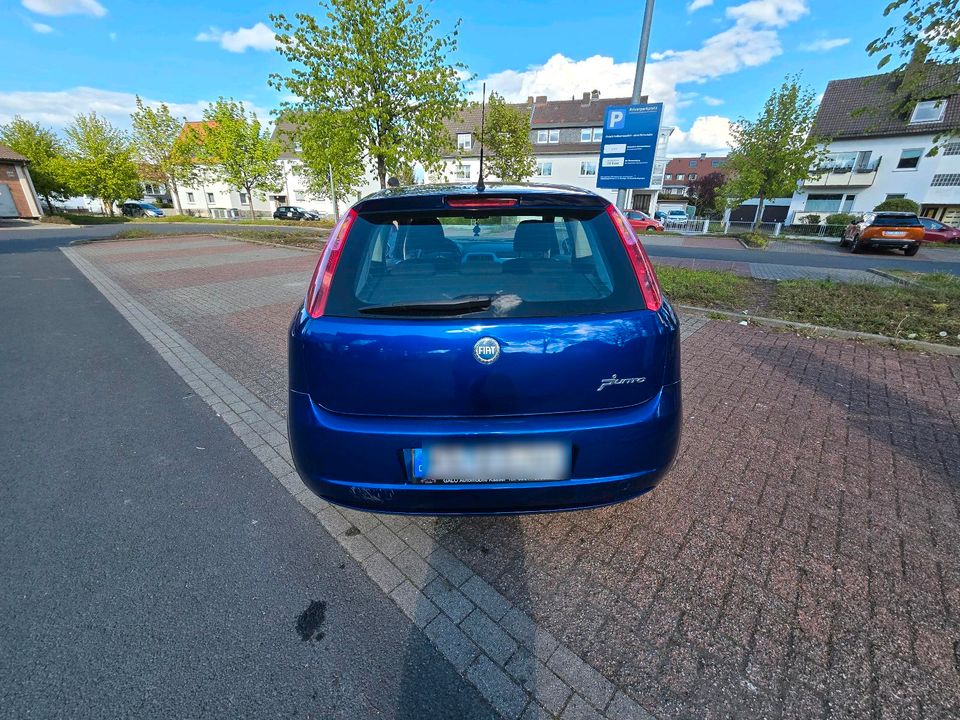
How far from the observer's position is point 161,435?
11.1ft

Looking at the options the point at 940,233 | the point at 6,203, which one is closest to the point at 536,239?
the point at 940,233

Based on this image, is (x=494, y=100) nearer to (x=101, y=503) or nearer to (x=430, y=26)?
(x=430, y=26)

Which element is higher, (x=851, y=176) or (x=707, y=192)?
(x=851, y=176)

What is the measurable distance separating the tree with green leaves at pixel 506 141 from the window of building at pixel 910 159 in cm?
2613

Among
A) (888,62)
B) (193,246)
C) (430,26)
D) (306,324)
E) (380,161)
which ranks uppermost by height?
(430,26)

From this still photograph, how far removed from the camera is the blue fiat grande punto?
1.70 metres

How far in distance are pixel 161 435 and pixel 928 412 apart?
20.9 ft

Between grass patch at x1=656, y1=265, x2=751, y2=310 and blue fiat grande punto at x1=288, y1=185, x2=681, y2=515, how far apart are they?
5.82 metres

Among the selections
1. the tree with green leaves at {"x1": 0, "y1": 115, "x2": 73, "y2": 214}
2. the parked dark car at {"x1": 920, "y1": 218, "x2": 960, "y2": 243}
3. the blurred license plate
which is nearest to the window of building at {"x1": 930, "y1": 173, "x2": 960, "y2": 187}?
the parked dark car at {"x1": 920, "y1": 218, "x2": 960, "y2": 243}

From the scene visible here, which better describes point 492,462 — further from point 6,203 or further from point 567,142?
point 6,203

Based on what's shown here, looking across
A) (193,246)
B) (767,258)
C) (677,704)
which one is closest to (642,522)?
(677,704)

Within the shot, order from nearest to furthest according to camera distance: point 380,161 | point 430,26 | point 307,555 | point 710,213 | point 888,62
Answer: point 307,555 → point 888,62 → point 430,26 → point 380,161 → point 710,213

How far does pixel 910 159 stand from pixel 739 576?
4214 cm

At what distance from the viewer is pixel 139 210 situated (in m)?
44.8
